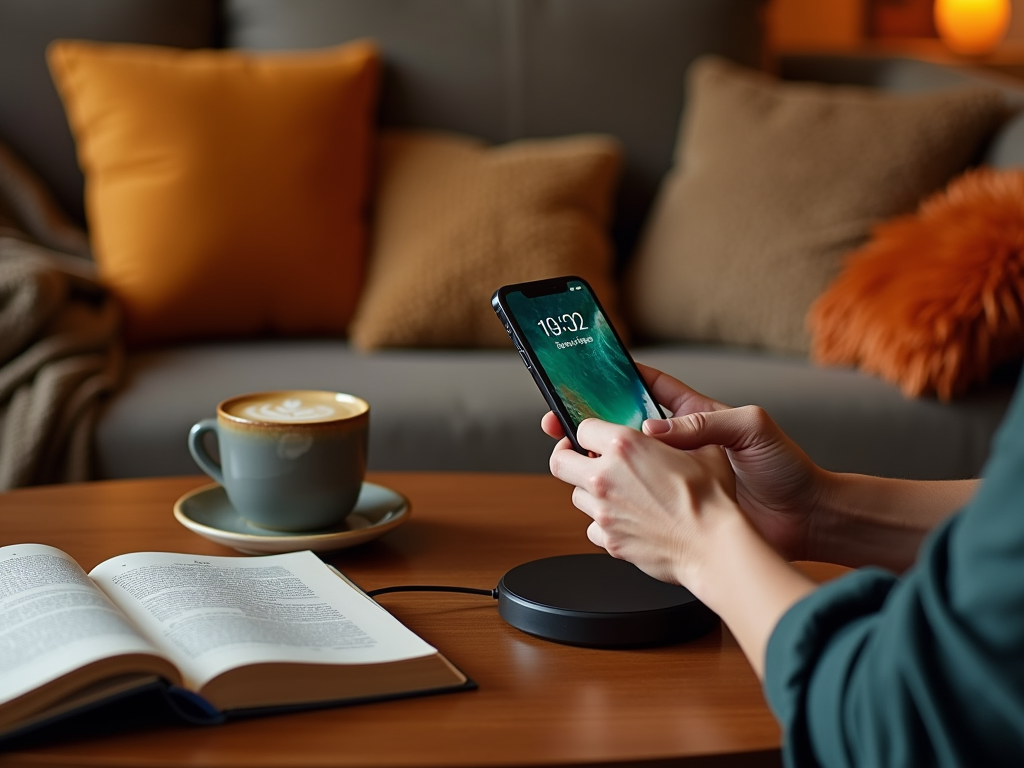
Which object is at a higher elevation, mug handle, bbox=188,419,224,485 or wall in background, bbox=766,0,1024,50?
wall in background, bbox=766,0,1024,50

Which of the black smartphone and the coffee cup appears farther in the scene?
the coffee cup

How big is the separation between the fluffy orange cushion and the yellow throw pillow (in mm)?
836

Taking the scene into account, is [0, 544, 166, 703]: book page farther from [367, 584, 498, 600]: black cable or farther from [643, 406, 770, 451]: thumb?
[643, 406, 770, 451]: thumb

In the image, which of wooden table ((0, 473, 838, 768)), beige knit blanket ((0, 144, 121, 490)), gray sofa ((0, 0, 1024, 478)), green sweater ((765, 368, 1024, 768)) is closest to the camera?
green sweater ((765, 368, 1024, 768))

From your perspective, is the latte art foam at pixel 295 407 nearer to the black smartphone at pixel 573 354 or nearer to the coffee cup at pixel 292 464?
the coffee cup at pixel 292 464

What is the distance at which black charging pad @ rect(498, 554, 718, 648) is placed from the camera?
0.72 metres

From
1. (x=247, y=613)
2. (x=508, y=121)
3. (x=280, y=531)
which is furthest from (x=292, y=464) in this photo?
(x=508, y=121)

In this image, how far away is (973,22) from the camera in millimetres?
3055

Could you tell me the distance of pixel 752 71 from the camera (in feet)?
7.34

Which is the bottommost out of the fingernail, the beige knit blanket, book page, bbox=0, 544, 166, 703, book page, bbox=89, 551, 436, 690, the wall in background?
the beige knit blanket

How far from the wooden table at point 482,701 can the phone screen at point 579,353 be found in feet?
0.50

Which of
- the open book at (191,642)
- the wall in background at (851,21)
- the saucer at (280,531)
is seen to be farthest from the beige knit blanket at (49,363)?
the wall in background at (851,21)

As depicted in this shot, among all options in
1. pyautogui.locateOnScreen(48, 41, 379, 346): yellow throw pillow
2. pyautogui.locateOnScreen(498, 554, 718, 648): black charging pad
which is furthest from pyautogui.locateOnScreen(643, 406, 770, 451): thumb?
pyautogui.locateOnScreen(48, 41, 379, 346): yellow throw pillow

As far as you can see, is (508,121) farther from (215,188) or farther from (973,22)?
(973,22)
